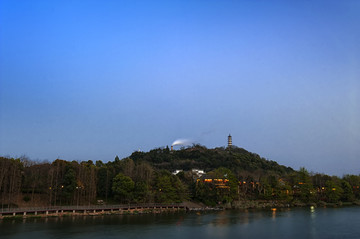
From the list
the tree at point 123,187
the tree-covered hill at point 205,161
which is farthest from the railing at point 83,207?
the tree-covered hill at point 205,161

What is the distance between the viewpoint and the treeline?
5512cm

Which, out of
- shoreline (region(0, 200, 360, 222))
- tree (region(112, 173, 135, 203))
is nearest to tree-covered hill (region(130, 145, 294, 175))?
shoreline (region(0, 200, 360, 222))

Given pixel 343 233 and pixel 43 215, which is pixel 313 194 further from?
pixel 43 215

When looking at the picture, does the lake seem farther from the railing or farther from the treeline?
the treeline

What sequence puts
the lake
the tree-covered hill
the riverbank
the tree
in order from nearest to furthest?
the lake → the tree → the riverbank → the tree-covered hill

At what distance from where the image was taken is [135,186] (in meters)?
62.3

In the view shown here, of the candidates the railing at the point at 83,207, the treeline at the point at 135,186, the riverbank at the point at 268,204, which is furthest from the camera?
the riverbank at the point at 268,204

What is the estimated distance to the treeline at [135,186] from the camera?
5512cm

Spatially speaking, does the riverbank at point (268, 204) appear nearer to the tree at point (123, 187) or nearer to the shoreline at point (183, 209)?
the shoreline at point (183, 209)

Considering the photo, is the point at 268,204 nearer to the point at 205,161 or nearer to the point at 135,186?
the point at 135,186

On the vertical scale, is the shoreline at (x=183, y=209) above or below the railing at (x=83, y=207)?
below

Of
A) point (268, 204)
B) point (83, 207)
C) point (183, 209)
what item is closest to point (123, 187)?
point (83, 207)

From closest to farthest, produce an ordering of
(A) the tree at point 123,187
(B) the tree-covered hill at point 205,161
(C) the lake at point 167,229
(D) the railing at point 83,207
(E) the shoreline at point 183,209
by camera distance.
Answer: (C) the lake at point 167,229
(D) the railing at point 83,207
(E) the shoreline at point 183,209
(A) the tree at point 123,187
(B) the tree-covered hill at point 205,161

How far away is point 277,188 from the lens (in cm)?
8350
